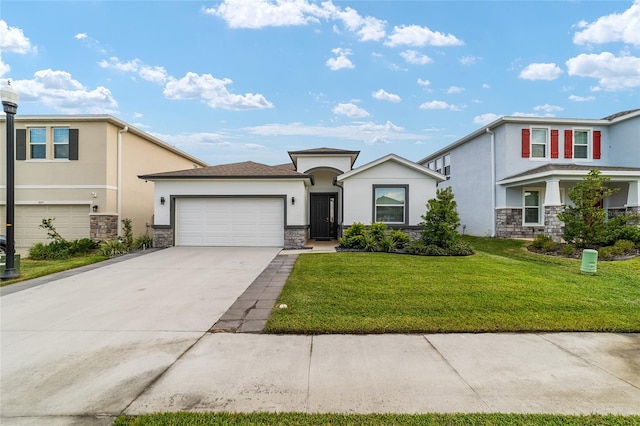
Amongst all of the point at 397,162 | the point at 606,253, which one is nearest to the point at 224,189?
the point at 397,162

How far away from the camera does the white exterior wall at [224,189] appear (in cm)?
1217

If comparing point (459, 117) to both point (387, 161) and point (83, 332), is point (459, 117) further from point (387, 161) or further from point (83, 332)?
point (83, 332)

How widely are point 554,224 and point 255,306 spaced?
12.6m

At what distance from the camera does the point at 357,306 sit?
4.86m

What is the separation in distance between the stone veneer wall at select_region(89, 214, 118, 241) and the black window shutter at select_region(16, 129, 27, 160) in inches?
142

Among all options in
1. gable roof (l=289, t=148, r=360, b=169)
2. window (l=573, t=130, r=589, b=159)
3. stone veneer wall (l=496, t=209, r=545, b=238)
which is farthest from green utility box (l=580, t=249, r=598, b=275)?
window (l=573, t=130, r=589, b=159)

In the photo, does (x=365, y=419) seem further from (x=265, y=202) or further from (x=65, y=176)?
(x=65, y=176)

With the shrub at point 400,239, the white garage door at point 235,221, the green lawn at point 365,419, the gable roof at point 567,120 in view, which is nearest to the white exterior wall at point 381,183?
the shrub at point 400,239

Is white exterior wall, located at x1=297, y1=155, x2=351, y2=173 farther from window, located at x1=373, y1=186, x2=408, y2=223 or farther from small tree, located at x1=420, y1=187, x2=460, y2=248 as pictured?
small tree, located at x1=420, y1=187, x2=460, y2=248

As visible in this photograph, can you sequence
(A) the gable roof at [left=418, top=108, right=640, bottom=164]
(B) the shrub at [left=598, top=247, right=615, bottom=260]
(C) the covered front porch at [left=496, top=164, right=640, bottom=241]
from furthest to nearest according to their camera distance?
(A) the gable roof at [left=418, top=108, right=640, bottom=164], (C) the covered front porch at [left=496, top=164, right=640, bottom=241], (B) the shrub at [left=598, top=247, right=615, bottom=260]

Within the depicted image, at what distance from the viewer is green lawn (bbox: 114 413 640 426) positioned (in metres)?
2.21

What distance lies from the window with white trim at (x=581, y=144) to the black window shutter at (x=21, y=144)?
79.4 feet

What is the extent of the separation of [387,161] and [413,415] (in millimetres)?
11152

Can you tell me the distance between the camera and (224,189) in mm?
12219
